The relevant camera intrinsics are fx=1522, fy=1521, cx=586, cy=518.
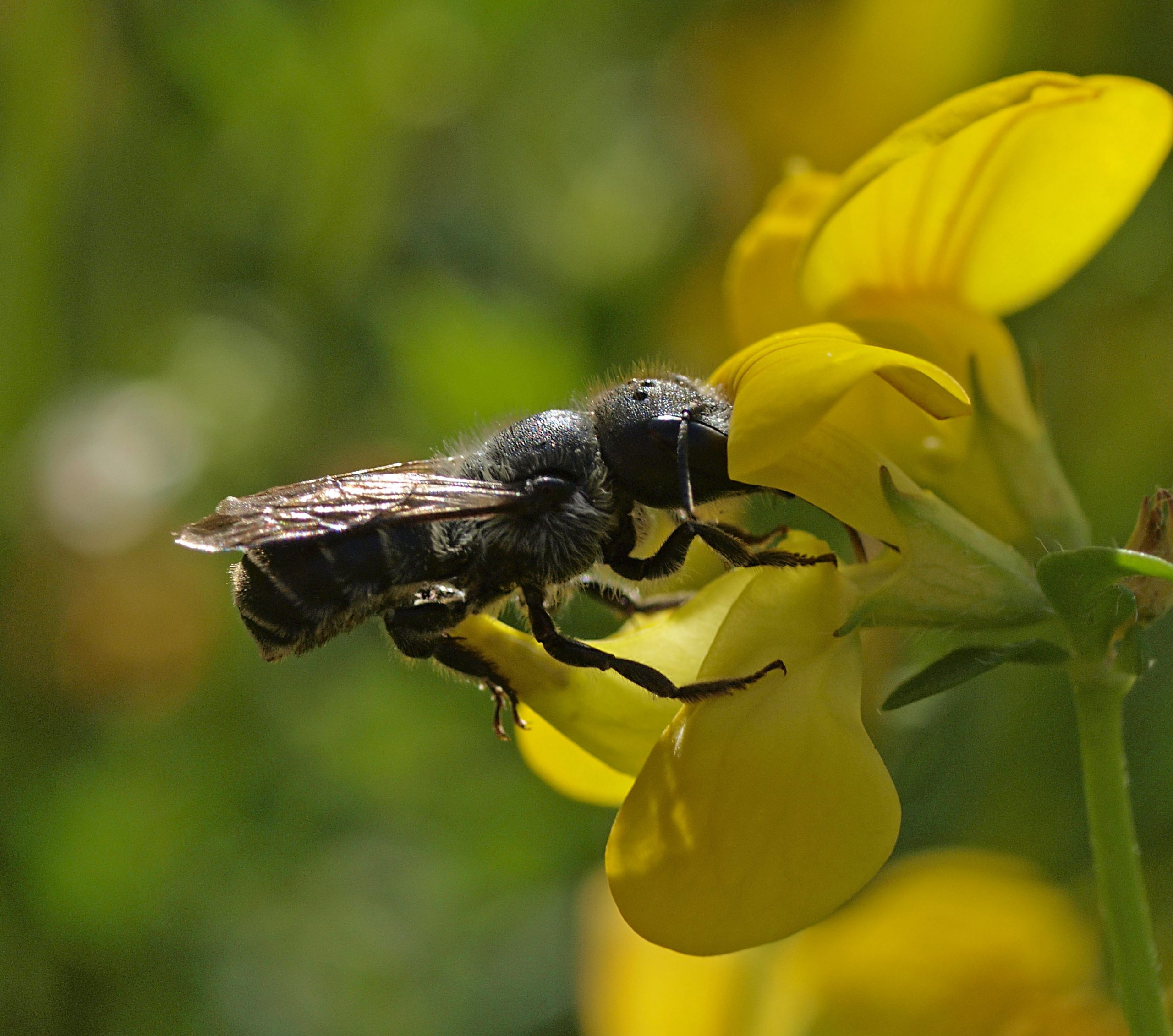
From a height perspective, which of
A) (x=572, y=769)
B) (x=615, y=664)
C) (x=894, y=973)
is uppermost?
(x=615, y=664)

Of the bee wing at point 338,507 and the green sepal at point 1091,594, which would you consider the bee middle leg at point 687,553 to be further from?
the green sepal at point 1091,594

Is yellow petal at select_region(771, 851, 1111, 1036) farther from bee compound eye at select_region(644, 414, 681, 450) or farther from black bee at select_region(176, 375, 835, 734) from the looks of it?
bee compound eye at select_region(644, 414, 681, 450)

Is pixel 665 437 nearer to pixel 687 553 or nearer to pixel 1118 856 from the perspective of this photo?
pixel 687 553

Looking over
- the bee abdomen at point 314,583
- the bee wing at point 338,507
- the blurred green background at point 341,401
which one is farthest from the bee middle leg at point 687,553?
the blurred green background at point 341,401

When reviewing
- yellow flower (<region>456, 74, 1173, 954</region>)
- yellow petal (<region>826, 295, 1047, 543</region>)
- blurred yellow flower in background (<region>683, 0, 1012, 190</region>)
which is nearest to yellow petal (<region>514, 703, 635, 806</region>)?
yellow flower (<region>456, 74, 1173, 954</region>)

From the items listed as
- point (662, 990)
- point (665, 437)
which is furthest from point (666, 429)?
point (662, 990)

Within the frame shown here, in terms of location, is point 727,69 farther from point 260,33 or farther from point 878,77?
point 260,33

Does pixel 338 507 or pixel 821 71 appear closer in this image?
pixel 338 507
